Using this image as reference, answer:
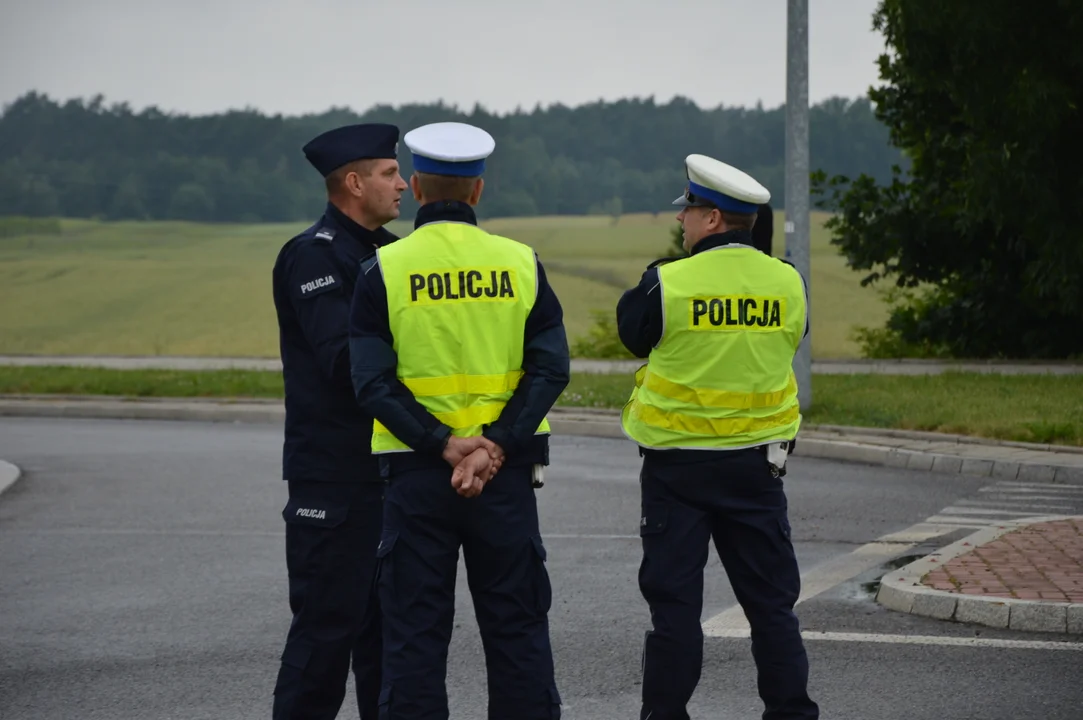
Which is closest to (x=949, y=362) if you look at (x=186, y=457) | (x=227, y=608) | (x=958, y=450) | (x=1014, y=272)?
(x=1014, y=272)

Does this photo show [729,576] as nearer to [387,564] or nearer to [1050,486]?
[387,564]

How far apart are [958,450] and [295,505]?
10141 mm

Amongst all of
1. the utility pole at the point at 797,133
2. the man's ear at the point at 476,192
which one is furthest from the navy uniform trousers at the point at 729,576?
the utility pole at the point at 797,133

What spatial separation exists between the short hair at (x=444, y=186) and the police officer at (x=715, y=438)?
78 cm

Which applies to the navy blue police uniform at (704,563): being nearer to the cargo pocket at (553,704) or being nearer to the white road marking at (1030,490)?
the cargo pocket at (553,704)

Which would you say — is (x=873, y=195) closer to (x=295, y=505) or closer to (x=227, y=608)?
(x=227, y=608)

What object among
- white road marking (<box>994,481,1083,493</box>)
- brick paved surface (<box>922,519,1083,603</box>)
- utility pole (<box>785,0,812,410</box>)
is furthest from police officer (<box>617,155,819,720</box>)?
utility pole (<box>785,0,812,410</box>)

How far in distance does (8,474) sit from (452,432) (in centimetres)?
974

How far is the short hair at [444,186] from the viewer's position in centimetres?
444

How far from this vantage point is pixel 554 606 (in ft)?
25.2

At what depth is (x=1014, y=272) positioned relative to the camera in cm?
2673

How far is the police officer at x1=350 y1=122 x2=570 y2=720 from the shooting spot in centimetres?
430

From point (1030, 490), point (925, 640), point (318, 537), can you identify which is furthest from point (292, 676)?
point (1030, 490)

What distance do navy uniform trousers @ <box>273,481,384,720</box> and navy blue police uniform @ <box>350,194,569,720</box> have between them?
329 millimetres
